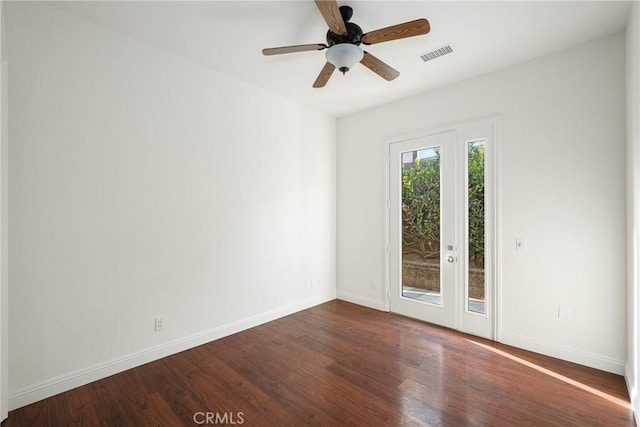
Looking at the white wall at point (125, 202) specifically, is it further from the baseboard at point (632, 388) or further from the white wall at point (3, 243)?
the baseboard at point (632, 388)

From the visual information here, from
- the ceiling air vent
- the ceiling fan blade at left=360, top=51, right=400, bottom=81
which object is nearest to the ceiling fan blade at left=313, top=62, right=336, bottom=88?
the ceiling fan blade at left=360, top=51, right=400, bottom=81

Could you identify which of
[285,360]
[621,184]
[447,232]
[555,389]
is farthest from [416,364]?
[621,184]

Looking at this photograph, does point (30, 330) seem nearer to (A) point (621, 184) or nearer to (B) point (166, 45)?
(B) point (166, 45)

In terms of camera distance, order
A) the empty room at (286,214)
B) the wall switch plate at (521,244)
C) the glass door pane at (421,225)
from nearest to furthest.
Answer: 1. the empty room at (286,214)
2. the wall switch plate at (521,244)
3. the glass door pane at (421,225)

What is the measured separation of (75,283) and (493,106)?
418 cm

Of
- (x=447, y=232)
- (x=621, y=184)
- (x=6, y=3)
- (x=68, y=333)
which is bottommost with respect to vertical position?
(x=68, y=333)

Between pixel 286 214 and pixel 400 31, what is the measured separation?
97.6 inches

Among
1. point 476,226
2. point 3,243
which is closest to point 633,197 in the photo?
point 476,226

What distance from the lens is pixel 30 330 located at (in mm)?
2090

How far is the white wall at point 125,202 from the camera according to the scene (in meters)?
2.10

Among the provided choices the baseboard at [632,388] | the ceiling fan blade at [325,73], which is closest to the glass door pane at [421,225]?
the baseboard at [632,388]

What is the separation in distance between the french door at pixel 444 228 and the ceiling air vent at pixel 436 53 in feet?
2.92

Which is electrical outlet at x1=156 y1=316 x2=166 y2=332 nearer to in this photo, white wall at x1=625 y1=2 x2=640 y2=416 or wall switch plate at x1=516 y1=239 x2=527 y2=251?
wall switch plate at x1=516 y1=239 x2=527 y2=251

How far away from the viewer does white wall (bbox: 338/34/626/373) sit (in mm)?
2469
